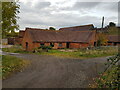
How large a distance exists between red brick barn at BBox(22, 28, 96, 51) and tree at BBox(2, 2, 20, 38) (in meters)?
9.77

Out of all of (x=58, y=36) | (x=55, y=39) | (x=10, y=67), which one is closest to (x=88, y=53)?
(x=55, y=39)

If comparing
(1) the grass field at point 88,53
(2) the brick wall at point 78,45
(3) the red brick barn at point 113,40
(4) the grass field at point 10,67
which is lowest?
(4) the grass field at point 10,67

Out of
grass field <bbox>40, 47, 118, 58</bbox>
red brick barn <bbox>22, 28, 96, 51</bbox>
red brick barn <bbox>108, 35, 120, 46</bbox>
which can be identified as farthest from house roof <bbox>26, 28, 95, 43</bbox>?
red brick barn <bbox>108, 35, 120, 46</bbox>

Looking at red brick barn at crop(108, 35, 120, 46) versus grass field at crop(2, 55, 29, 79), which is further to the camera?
red brick barn at crop(108, 35, 120, 46)

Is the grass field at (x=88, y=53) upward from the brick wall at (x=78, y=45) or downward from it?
downward

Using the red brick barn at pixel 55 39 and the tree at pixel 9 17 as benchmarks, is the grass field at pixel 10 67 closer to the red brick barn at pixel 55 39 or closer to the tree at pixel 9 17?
the tree at pixel 9 17

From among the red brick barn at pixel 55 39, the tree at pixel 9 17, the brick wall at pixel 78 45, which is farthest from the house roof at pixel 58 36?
the tree at pixel 9 17

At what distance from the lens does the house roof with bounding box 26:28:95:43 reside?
23009mm

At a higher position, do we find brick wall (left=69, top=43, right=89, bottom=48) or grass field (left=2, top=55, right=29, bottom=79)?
brick wall (left=69, top=43, right=89, bottom=48)

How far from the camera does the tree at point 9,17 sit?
34.1 ft

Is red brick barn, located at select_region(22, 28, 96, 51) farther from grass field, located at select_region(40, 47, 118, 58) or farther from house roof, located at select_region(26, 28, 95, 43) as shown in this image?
grass field, located at select_region(40, 47, 118, 58)

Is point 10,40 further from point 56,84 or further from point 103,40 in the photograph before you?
point 56,84

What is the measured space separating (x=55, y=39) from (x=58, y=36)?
213cm

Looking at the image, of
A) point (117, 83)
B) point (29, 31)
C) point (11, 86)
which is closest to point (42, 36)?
→ point (29, 31)
